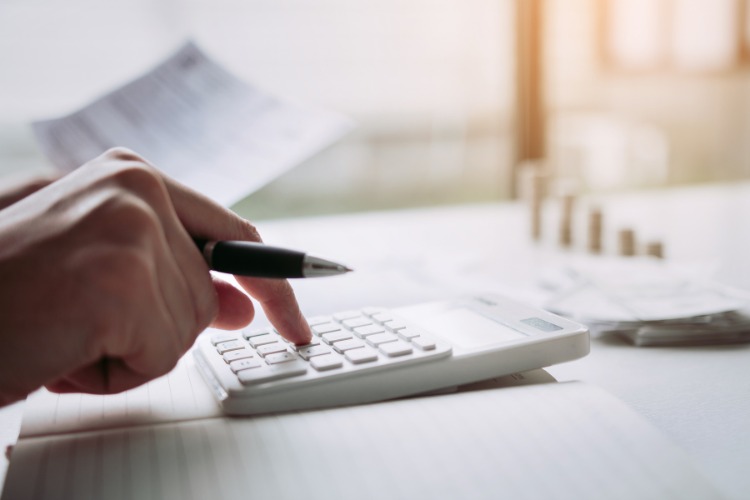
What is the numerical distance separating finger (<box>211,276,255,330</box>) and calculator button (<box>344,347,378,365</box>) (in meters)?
0.08

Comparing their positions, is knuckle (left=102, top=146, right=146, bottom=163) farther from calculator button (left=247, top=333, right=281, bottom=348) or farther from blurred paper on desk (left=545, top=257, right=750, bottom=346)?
blurred paper on desk (left=545, top=257, right=750, bottom=346)

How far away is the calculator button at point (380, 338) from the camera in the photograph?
1.42 ft

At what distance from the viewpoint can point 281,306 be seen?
Result: 0.44 meters

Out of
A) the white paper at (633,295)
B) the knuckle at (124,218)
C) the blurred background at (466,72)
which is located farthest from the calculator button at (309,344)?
the blurred background at (466,72)

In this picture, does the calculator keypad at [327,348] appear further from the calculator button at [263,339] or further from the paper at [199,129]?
the paper at [199,129]

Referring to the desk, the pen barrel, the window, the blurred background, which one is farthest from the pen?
the blurred background

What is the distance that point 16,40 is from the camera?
1.76m

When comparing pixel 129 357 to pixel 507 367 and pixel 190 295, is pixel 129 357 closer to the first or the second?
pixel 190 295

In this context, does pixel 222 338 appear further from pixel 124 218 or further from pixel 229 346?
pixel 124 218

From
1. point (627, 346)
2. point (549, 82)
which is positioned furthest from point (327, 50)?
point (627, 346)

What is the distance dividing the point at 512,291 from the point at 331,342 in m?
0.32

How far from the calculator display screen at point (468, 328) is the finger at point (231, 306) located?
0.39ft

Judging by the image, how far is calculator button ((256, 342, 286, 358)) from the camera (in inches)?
17.0

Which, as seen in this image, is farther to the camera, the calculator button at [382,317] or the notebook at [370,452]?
the calculator button at [382,317]
